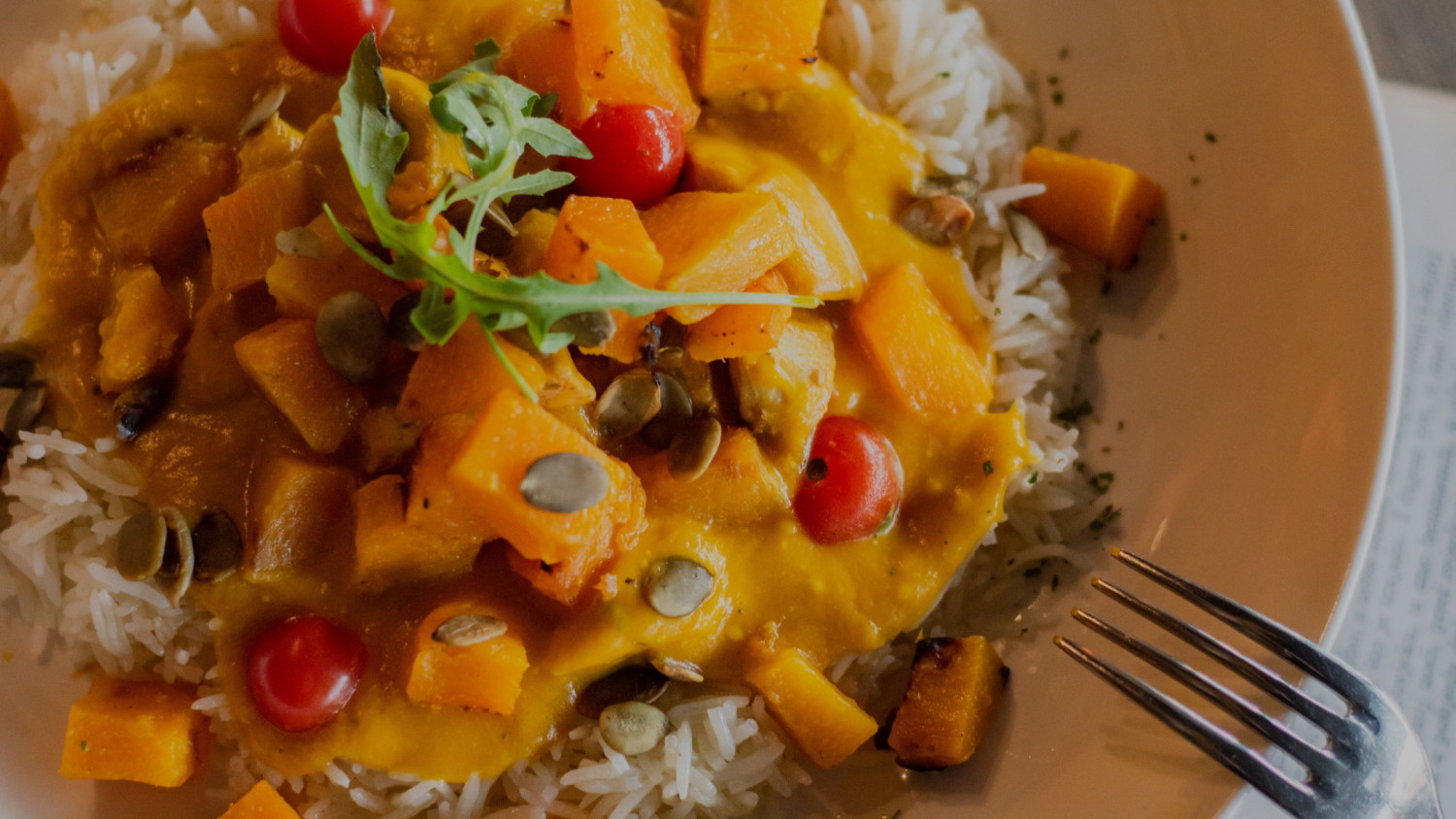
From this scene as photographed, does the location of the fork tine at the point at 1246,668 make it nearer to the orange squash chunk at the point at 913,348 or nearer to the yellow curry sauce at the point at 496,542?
the yellow curry sauce at the point at 496,542

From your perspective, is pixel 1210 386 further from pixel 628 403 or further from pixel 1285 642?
pixel 628 403

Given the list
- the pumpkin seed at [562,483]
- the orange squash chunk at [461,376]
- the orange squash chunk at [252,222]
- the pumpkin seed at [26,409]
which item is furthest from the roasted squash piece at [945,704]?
the pumpkin seed at [26,409]

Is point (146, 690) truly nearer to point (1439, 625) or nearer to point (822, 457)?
point (822, 457)

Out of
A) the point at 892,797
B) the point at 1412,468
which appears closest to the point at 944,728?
the point at 892,797

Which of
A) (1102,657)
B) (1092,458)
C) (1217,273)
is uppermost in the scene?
(1217,273)

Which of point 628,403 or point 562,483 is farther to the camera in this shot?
point 628,403

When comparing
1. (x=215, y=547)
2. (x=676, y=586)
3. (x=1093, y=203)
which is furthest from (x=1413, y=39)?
(x=215, y=547)
